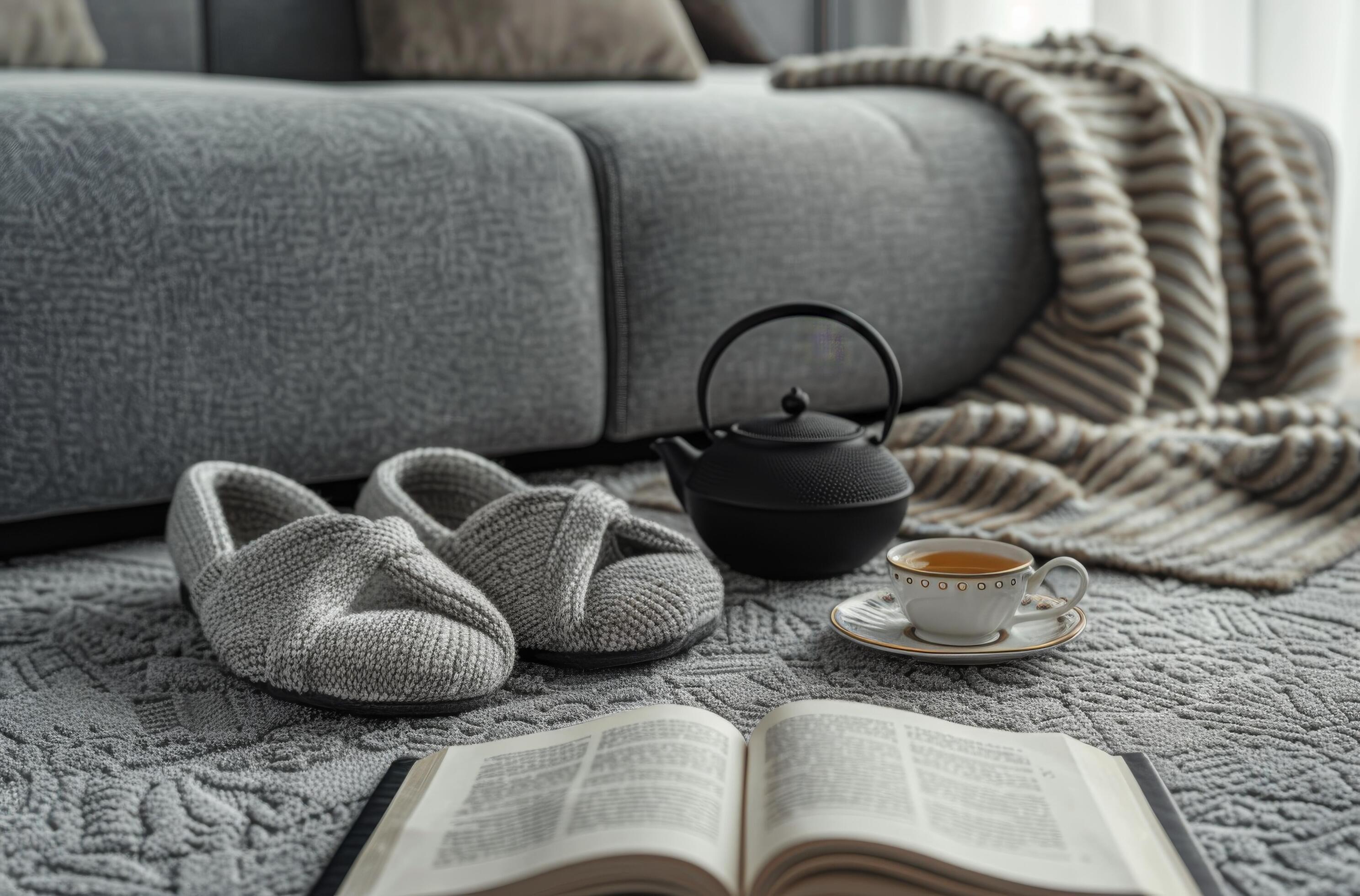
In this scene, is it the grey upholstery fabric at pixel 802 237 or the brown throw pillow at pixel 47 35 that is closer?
the grey upholstery fabric at pixel 802 237

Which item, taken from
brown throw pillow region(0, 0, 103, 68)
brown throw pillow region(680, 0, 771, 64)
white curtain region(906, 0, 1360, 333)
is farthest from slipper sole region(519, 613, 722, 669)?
white curtain region(906, 0, 1360, 333)

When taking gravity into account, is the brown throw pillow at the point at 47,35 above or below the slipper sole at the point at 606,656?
above

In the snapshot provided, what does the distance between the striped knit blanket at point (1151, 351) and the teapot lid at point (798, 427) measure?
0.21 m

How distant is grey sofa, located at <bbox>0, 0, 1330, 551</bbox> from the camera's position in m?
1.00

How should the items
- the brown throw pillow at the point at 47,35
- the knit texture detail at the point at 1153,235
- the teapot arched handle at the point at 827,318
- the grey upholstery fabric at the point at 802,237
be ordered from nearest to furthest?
the teapot arched handle at the point at 827,318 → the grey upholstery fabric at the point at 802,237 → the knit texture detail at the point at 1153,235 → the brown throw pillow at the point at 47,35

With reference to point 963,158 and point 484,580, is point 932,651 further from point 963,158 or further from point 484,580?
point 963,158

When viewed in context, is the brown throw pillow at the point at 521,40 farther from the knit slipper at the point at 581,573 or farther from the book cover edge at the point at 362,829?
the book cover edge at the point at 362,829

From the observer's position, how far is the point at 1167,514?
108cm

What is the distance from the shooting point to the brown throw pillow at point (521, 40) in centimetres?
192

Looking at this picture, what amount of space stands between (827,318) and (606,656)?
308 millimetres

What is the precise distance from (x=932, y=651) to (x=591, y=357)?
0.60 metres

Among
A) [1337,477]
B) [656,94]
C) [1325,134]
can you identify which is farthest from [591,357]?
[1325,134]

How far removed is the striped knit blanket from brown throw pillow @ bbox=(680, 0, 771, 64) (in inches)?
25.1

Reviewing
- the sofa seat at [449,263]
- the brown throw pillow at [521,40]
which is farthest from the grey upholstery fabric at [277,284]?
the brown throw pillow at [521,40]
